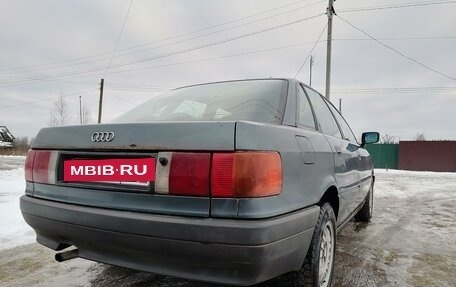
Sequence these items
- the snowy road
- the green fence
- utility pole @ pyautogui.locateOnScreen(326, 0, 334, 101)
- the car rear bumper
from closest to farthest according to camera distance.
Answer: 1. the car rear bumper
2. the snowy road
3. utility pole @ pyautogui.locateOnScreen(326, 0, 334, 101)
4. the green fence

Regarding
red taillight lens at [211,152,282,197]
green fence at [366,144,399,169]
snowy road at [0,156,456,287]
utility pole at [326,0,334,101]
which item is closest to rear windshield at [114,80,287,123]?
red taillight lens at [211,152,282,197]

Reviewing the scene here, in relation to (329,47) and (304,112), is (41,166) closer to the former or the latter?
(304,112)

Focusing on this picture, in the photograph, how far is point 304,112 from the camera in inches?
98.7

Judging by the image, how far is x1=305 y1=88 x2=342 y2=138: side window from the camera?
9.34 ft

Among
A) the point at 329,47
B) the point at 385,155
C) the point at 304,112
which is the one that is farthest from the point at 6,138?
the point at 304,112

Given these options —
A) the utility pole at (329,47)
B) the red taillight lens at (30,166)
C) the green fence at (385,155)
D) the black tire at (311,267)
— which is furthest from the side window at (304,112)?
the green fence at (385,155)

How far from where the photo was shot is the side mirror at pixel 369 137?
4.60 metres

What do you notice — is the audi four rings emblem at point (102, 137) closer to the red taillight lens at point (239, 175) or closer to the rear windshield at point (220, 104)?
the rear windshield at point (220, 104)

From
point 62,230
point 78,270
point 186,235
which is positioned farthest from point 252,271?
point 78,270

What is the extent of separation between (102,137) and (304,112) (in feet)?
4.41

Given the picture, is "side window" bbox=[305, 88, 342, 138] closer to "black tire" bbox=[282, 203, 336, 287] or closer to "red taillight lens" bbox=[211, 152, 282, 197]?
"black tire" bbox=[282, 203, 336, 287]

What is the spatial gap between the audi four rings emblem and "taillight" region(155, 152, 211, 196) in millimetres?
349

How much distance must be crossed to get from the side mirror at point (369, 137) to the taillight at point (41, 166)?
3.69m

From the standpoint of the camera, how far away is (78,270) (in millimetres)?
2975
